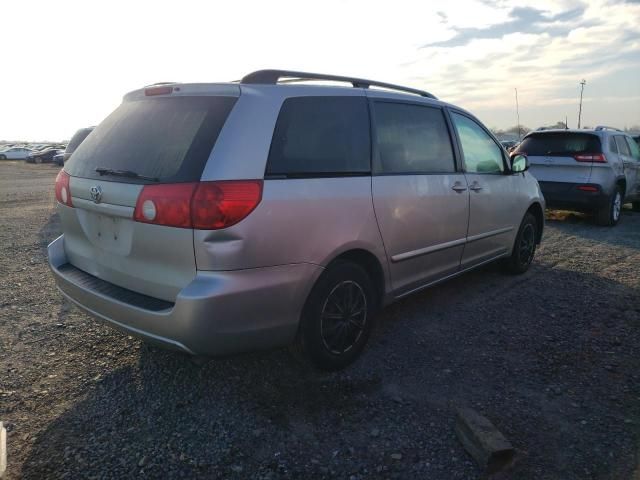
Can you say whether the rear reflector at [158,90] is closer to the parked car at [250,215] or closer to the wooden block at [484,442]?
the parked car at [250,215]

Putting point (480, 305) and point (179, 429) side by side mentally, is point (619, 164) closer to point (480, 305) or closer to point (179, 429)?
point (480, 305)

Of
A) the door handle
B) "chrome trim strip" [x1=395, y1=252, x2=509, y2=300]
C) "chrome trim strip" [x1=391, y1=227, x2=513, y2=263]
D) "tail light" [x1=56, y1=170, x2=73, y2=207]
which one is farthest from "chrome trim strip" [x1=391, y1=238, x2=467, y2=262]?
"tail light" [x1=56, y1=170, x2=73, y2=207]

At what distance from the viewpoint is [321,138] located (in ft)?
10.3

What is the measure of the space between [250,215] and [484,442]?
161 centimetres

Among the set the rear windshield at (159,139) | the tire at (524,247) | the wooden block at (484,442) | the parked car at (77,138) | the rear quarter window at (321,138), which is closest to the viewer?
the wooden block at (484,442)

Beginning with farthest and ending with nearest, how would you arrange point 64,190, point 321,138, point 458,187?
1. point 458,187
2. point 64,190
3. point 321,138

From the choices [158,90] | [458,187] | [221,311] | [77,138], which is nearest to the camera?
[221,311]

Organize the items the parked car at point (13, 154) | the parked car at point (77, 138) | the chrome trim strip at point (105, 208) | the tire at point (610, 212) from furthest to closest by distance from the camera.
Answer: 1. the parked car at point (13, 154)
2. the parked car at point (77, 138)
3. the tire at point (610, 212)
4. the chrome trim strip at point (105, 208)

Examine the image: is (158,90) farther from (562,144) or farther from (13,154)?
(13,154)

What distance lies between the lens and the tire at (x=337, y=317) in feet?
9.98

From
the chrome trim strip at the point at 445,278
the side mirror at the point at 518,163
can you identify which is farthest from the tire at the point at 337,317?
the side mirror at the point at 518,163

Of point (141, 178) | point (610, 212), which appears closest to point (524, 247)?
point (610, 212)

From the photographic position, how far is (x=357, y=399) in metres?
3.02

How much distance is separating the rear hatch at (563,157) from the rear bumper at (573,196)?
0.02 m
